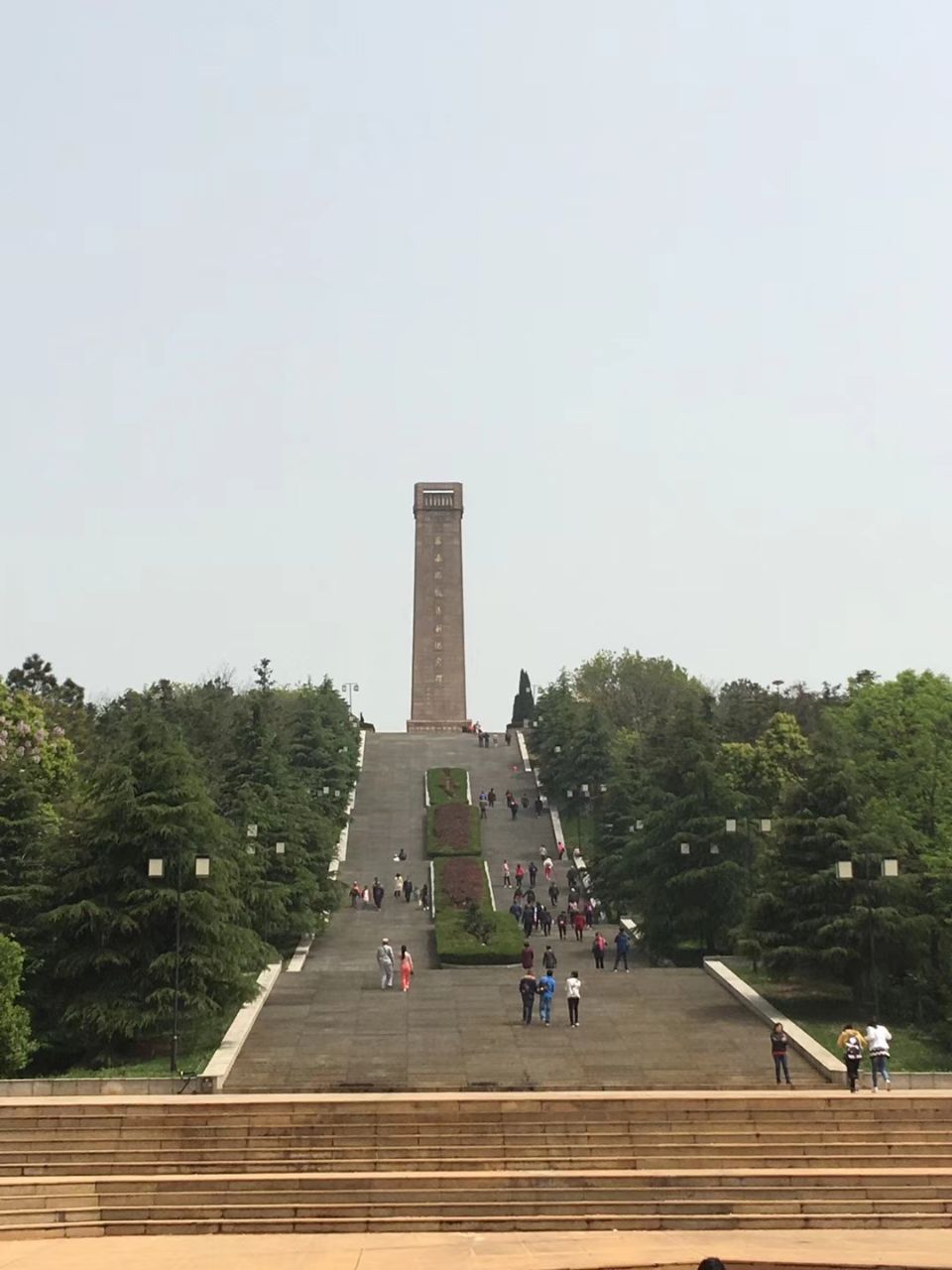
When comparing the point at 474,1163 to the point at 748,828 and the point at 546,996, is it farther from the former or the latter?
the point at 748,828

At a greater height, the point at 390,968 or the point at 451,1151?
the point at 390,968

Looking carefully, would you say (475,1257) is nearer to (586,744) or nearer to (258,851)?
(258,851)

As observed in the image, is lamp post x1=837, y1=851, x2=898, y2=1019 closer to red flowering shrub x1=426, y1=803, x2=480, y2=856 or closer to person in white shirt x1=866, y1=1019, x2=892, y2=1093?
person in white shirt x1=866, y1=1019, x2=892, y2=1093

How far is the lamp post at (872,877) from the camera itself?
989 inches

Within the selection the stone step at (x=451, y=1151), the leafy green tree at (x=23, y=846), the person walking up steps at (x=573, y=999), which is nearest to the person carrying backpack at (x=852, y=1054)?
the stone step at (x=451, y=1151)

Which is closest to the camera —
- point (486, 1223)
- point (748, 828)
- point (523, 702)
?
point (486, 1223)

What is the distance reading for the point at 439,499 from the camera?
3755 inches

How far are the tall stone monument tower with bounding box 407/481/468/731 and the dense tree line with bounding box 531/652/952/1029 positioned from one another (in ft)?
115

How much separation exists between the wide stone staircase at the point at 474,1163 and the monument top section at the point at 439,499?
7503cm

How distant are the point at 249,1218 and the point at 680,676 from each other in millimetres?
65426

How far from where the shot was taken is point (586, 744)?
5850 cm

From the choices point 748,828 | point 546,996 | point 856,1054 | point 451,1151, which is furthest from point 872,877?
point 451,1151

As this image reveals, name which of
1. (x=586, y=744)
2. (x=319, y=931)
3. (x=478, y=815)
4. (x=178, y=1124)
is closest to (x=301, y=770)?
(x=478, y=815)

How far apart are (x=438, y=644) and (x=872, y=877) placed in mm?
64592
